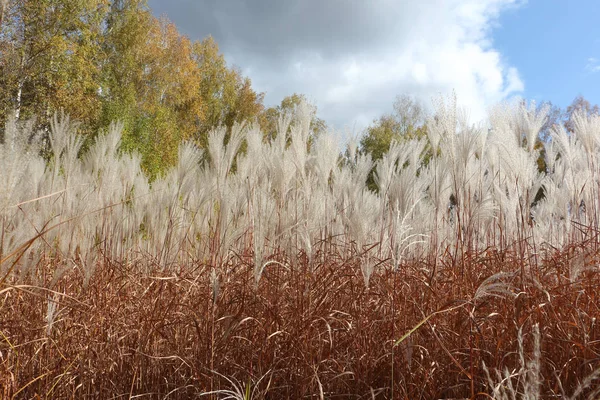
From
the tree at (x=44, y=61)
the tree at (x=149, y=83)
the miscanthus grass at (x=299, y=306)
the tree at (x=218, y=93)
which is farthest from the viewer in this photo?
the tree at (x=218, y=93)

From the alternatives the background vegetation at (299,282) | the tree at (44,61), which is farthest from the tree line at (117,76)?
the background vegetation at (299,282)

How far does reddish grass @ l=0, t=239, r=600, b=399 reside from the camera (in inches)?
85.6

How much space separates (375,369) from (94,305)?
1.73 metres

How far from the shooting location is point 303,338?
7.71ft

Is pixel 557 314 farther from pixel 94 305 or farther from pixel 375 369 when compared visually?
pixel 94 305

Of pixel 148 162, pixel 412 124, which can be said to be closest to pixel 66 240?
pixel 148 162

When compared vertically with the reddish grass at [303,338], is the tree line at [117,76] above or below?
above

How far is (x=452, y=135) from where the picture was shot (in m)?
2.41

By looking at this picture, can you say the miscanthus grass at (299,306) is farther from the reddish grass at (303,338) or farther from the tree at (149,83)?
the tree at (149,83)

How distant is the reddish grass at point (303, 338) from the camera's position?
217 cm

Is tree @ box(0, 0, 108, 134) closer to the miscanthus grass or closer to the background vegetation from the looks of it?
the background vegetation

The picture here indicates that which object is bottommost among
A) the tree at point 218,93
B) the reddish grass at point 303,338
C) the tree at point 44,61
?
the reddish grass at point 303,338

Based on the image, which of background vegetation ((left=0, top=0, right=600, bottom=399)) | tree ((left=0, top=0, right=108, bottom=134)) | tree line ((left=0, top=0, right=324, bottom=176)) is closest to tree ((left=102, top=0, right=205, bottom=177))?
tree line ((left=0, top=0, right=324, bottom=176))

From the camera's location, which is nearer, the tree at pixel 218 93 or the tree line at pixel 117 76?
the tree line at pixel 117 76
